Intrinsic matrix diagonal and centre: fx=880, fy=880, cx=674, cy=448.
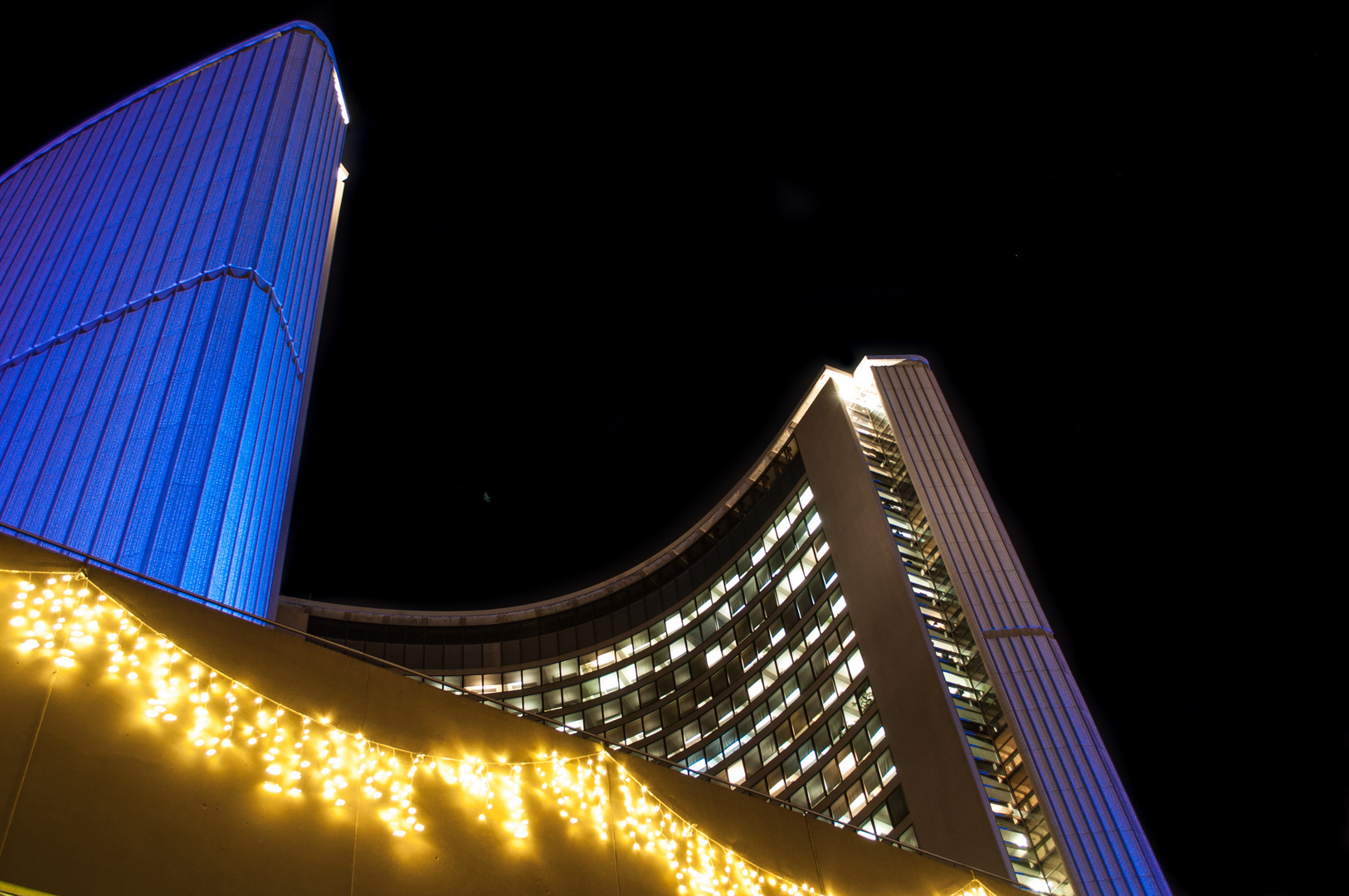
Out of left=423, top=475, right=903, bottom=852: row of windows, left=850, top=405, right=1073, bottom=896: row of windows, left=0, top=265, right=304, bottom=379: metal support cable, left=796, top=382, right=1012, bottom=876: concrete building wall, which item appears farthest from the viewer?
left=423, top=475, right=903, bottom=852: row of windows

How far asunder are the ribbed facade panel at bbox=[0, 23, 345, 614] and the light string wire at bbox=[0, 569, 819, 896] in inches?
508

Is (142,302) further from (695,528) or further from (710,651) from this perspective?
(695,528)

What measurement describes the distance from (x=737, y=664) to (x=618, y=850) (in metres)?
44.7

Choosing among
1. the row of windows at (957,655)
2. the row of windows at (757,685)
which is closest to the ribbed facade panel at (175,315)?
the row of windows at (957,655)

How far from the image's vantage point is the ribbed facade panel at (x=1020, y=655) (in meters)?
28.2

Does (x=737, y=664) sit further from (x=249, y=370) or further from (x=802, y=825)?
(x=802, y=825)

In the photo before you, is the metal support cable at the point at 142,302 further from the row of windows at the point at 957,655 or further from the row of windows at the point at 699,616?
the row of windows at the point at 699,616

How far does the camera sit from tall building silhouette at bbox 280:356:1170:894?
3136cm

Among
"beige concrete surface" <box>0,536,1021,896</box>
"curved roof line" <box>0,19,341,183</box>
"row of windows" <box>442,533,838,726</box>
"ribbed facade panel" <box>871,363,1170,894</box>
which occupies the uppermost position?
"curved roof line" <box>0,19,341,183</box>

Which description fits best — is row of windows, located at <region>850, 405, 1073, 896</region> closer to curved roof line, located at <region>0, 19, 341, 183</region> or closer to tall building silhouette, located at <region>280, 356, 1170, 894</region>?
tall building silhouette, located at <region>280, 356, 1170, 894</region>

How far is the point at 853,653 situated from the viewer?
143ft

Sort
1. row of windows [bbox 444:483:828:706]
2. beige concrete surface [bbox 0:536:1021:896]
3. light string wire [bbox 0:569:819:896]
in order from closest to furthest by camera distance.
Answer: beige concrete surface [bbox 0:536:1021:896] → light string wire [bbox 0:569:819:896] → row of windows [bbox 444:483:828:706]

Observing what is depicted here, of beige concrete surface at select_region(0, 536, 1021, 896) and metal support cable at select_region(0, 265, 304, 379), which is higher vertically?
metal support cable at select_region(0, 265, 304, 379)

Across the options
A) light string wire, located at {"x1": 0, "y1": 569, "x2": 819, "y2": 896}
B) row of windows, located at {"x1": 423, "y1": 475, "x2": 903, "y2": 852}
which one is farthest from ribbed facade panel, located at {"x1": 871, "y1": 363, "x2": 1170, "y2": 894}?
light string wire, located at {"x1": 0, "y1": 569, "x2": 819, "y2": 896}
